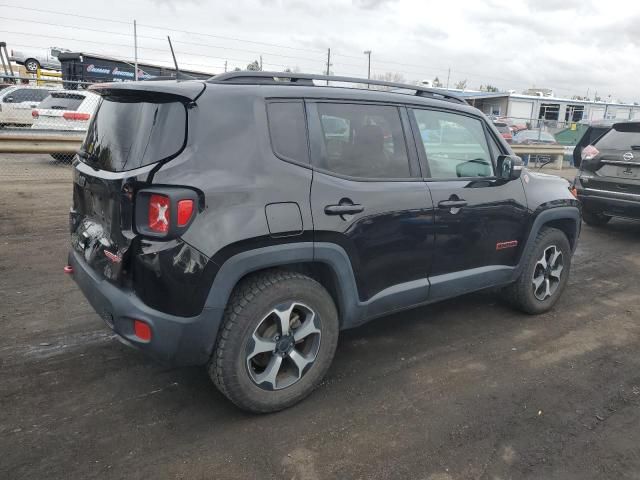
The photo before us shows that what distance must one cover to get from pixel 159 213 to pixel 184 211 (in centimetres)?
12

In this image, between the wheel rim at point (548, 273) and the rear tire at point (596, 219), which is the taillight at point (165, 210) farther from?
the rear tire at point (596, 219)

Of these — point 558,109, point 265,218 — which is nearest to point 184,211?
point 265,218

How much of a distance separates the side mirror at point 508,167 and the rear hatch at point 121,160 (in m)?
2.40

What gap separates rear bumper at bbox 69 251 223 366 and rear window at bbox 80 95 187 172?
0.71 meters

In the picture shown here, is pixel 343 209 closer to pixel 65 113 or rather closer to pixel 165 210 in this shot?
pixel 165 210

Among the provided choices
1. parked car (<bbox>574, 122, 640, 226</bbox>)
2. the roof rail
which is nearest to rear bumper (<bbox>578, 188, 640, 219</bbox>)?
parked car (<bbox>574, 122, 640, 226</bbox>)

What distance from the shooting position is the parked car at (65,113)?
12.4 meters

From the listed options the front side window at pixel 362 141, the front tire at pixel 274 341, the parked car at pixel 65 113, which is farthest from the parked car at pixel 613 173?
the parked car at pixel 65 113

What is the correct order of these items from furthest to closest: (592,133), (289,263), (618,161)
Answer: (592,133)
(618,161)
(289,263)

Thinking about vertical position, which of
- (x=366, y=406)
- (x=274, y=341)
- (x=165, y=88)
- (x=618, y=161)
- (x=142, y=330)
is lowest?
(x=366, y=406)

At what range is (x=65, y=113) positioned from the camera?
12586mm

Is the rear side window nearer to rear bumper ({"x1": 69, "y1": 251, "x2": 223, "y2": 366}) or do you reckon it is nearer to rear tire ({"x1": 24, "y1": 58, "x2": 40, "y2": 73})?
rear bumper ({"x1": 69, "y1": 251, "x2": 223, "y2": 366})

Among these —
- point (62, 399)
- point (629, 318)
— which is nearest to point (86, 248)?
point (62, 399)

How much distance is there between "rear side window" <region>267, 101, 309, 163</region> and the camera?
2.82 meters
